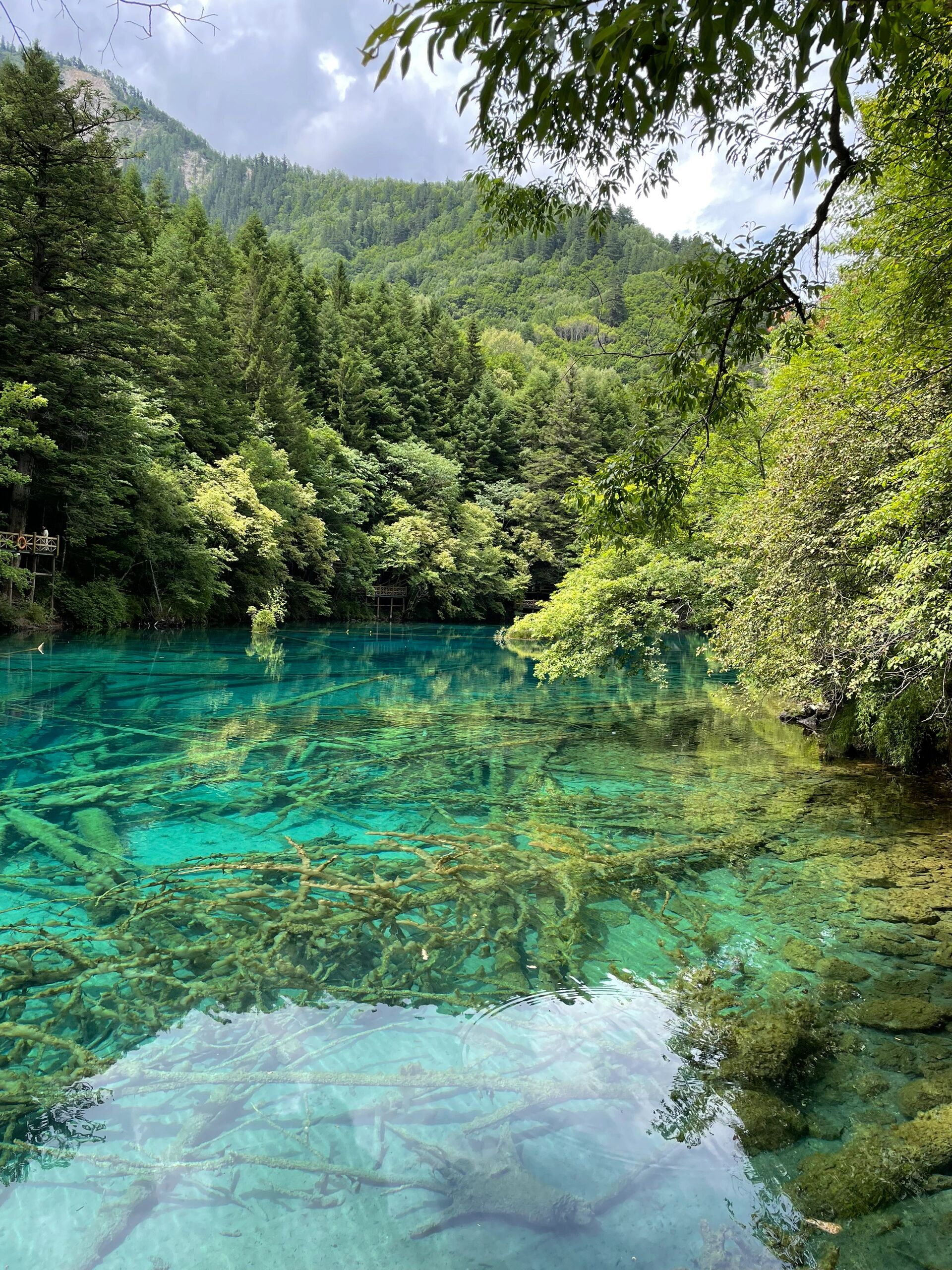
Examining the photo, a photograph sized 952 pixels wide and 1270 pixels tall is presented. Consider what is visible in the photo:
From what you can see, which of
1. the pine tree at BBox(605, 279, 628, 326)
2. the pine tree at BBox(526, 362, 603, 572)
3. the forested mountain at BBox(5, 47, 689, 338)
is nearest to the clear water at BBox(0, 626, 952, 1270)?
the pine tree at BBox(605, 279, 628, 326)

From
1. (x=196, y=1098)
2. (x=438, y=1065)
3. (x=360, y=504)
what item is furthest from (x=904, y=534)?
(x=360, y=504)

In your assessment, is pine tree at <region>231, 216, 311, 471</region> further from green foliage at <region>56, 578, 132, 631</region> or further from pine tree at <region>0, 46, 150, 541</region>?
green foliage at <region>56, 578, 132, 631</region>

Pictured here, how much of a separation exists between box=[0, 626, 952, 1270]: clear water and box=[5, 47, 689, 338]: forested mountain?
6736 centimetres

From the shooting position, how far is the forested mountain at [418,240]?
335 ft

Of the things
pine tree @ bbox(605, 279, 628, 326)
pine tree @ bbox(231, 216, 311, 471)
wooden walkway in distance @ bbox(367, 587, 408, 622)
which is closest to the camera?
pine tree @ bbox(605, 279, 628, 326)

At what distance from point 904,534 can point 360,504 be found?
114 feet

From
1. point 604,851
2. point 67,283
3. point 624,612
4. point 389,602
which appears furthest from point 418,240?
point 604,851

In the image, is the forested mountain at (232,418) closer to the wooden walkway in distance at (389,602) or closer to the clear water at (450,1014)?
the wooden walkway in distance at (389,602)

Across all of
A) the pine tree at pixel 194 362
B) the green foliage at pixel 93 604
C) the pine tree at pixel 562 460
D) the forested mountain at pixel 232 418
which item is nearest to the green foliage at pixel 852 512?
the forested mountain at pixel 232 418

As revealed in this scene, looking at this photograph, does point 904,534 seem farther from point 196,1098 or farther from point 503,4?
point 196,1098

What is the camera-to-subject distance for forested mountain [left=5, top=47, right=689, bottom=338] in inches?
4016

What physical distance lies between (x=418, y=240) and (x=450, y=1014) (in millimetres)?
151034

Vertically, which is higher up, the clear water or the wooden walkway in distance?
the wooden walkway in distance

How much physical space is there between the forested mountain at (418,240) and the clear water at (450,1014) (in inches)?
2652
